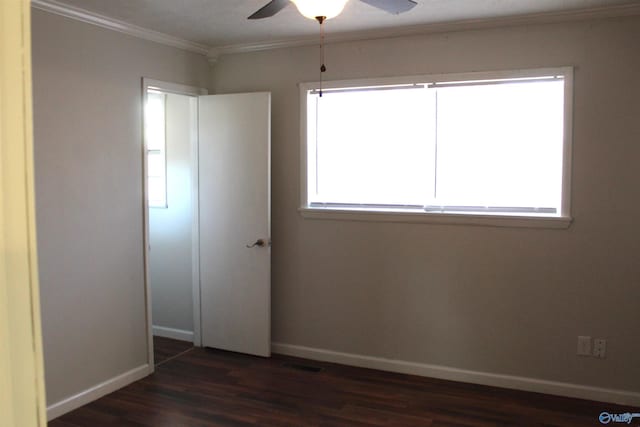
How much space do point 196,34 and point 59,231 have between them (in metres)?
1.82

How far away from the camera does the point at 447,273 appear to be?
150 inches

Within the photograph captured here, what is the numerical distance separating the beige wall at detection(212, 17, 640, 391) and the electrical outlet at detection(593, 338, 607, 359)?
5 cm

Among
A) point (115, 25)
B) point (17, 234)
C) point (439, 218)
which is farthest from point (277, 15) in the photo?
point (17, 234)

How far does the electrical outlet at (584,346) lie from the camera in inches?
137

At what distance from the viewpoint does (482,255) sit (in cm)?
371

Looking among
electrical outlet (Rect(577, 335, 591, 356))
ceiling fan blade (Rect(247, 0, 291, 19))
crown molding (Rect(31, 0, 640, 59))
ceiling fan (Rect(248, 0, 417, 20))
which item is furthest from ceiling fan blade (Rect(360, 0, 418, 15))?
electrical outlet (Rect(577, 335, 591, 356))

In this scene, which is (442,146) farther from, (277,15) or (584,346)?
(584,346)

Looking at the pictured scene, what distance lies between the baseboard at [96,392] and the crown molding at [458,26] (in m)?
2.75

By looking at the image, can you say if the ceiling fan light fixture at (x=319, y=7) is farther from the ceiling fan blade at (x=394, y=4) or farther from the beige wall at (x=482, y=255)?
the beige wall at (x=482, y=255)

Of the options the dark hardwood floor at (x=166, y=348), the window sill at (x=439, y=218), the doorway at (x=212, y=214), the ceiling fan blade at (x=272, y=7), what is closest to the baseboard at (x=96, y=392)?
the doorway at (x=212, y=214)

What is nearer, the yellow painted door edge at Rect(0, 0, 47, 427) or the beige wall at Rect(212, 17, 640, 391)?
the yellow painted door edge at Rect(0, 0, 47, 427)

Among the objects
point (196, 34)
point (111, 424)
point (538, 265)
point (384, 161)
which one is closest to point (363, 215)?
point (384, 161)

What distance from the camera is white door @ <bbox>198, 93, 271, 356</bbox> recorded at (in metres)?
4.24

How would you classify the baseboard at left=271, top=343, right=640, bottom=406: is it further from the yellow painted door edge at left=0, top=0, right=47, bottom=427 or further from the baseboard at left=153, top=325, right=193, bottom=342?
the yellow painted door edge at left=0, top=0, right=47, bottom=427
